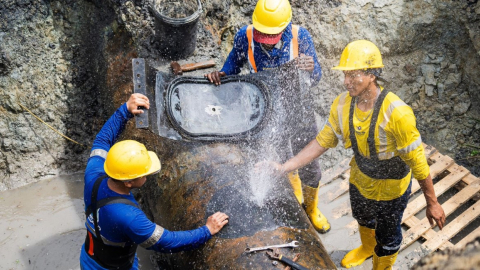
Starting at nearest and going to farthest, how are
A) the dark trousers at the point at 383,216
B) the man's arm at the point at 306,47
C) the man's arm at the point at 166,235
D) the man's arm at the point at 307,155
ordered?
the man's arm at the point at 166,235
the dark trousers at the point at 383,216
the man's arm at the point at 307,155
the man's arm at the point at 306,47

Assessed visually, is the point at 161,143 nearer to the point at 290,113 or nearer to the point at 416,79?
the point at 290,113

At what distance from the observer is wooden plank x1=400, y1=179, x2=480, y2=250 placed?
418 cm

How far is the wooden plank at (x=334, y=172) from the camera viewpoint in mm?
4856

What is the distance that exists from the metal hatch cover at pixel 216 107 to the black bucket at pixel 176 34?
2.12 ft

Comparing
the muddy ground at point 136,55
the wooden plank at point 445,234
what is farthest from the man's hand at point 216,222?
the wooden plank at point 445,234

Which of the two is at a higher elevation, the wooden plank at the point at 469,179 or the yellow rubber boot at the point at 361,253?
the wooden plank at the point at 469,179

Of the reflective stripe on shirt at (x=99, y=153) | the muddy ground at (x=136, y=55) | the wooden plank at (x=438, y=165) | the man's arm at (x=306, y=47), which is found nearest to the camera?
the reflective stripe on shirt at (x=99, y=153)

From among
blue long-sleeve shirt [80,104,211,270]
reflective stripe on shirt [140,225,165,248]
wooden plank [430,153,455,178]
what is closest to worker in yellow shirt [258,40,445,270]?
blue long-sleeve shirt [80,104,211,270]

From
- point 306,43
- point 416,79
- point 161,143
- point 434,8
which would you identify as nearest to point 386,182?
point 306,43

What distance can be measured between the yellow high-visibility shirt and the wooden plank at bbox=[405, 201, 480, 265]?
3.51 feet

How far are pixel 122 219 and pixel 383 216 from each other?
1.85 metres

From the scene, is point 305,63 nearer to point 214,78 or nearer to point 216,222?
point 214,78

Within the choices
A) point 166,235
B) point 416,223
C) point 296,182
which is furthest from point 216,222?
point 416,223

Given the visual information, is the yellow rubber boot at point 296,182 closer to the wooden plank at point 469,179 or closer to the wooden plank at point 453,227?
the wooden plank at point 453,227
